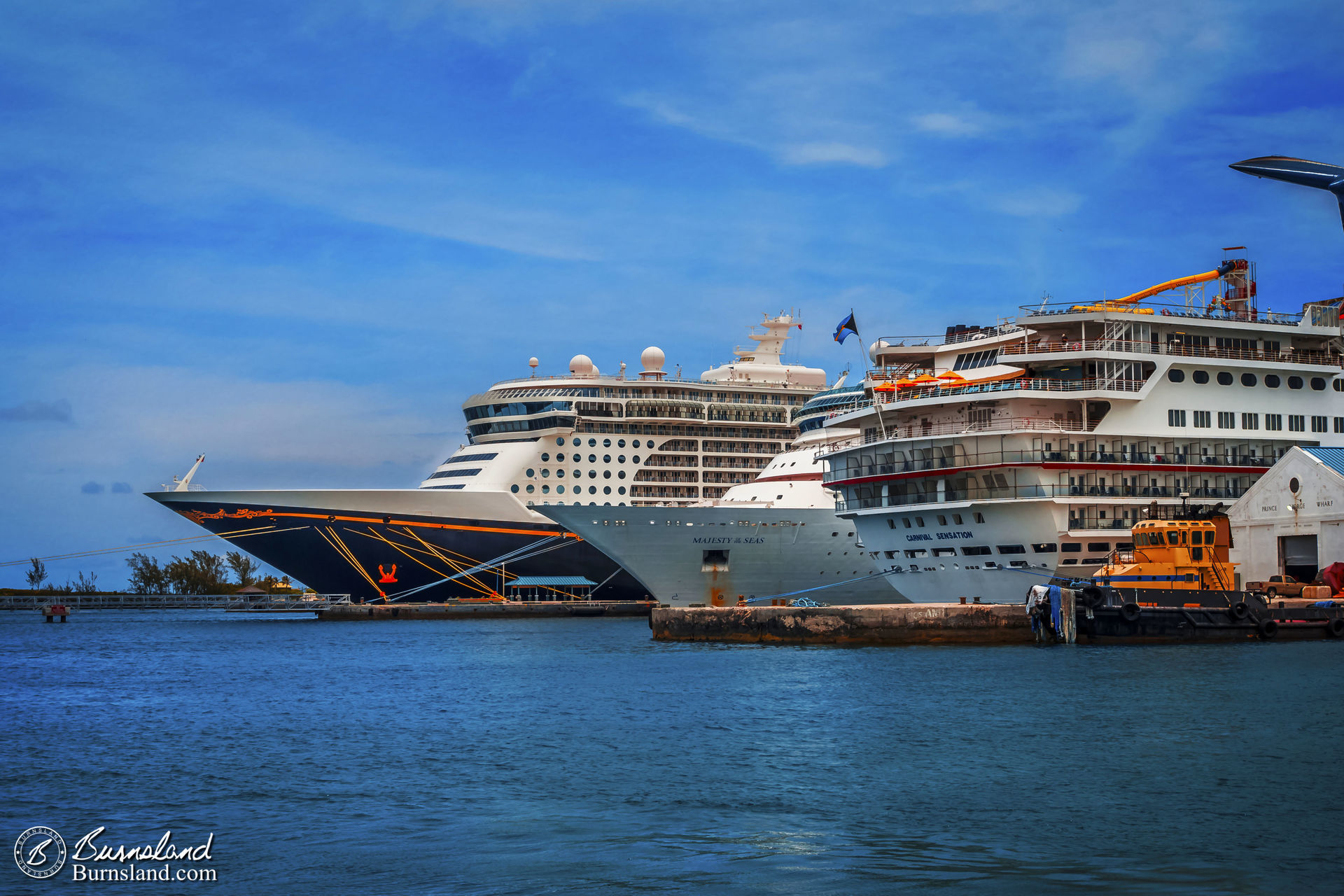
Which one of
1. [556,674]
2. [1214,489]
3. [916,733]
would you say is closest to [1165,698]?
[916,733]

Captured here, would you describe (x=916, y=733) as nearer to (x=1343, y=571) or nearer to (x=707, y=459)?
(x=1343, y=571)

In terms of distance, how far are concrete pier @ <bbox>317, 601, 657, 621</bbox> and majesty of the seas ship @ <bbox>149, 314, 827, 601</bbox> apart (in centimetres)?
143

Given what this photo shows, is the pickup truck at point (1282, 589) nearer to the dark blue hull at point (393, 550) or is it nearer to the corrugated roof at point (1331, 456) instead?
the corrugated roof at point (1331, 456)

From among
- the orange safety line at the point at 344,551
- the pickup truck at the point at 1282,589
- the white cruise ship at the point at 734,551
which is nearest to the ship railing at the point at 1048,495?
the pickup truck at the point at 1282,589

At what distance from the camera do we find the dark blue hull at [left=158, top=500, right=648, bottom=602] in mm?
69438

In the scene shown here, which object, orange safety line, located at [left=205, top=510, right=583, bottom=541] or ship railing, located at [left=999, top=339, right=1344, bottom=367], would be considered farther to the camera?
orange safety line, located at [left=205, top=510, right=583, bottom=541]

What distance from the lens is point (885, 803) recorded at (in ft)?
52.9

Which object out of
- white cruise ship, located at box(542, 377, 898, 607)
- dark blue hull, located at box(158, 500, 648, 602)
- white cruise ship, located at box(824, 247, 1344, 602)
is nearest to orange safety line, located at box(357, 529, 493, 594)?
dark blue hull, located at box(158, 500, 648, 602)

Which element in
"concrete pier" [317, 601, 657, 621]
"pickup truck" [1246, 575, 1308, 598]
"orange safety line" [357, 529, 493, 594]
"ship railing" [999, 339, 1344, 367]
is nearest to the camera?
"pickup truck" [1246, 575, 1308, 598]

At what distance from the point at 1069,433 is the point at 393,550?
136ft

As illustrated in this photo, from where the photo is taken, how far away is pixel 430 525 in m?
71.7

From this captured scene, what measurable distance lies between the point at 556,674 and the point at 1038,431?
1915cm

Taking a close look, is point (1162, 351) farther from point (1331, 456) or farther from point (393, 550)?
point (393, 550)

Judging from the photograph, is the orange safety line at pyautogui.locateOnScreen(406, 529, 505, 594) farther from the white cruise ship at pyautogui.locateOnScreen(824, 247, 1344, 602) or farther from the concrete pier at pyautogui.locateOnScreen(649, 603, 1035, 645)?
the concrete pier at pyautogui.locateOnScreen(649, 603, 1035, 645)
